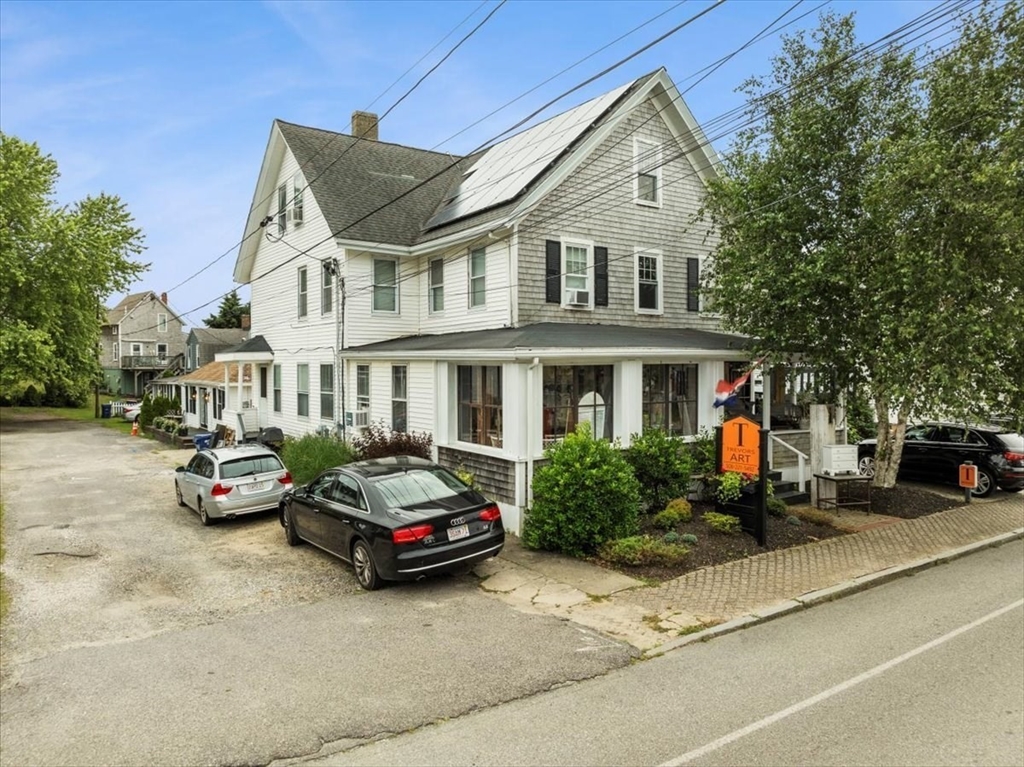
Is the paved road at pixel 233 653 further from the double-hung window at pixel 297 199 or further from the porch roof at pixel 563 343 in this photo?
the double-hung window at pixel 297 199

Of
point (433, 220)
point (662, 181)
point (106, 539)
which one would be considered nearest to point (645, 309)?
point (662, 181)

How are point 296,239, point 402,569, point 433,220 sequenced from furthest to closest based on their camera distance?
point 296,239 → point 433,220 → point 402,569

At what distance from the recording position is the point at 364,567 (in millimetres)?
9391

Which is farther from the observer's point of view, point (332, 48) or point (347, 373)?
point (347, 373)

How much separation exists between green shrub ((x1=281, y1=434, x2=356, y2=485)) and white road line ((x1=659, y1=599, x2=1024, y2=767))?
12.3 meters

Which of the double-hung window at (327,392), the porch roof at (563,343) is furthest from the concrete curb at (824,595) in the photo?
the double-hung window at (327,392)

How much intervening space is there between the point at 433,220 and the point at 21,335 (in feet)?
83.7

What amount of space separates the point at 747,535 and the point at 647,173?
10.8 m

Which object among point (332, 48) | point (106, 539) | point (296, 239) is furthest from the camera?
point (296, 239)

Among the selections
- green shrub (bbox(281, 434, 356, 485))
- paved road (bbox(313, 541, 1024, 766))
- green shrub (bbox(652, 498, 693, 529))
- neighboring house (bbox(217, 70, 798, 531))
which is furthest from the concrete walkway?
green shrub (bbox(281, 434, 356, 485))

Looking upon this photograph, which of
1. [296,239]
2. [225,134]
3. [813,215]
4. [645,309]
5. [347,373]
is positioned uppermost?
[225,134]

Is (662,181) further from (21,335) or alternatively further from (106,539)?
(21,335)

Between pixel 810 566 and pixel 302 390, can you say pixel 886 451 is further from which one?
pixel 302 390

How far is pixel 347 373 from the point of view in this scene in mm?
19016
